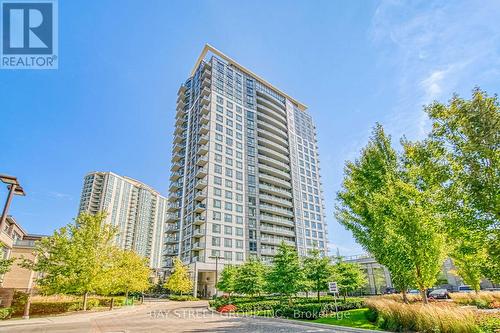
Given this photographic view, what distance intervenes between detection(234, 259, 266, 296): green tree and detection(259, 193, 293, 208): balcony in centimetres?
3127

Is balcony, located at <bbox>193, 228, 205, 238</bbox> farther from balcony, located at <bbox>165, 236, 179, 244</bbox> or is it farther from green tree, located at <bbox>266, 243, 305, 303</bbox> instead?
green tree, located at <bbox>266, 243, 305, 303</bbox>

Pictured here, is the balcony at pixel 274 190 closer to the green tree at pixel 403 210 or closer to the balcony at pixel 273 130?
the balcony at pixel 273 130

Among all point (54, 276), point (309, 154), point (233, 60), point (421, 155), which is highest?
point (233, 60)

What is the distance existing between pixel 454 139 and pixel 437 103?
2.22 metres

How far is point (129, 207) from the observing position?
134125 mm

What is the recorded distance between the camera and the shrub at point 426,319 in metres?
10.5

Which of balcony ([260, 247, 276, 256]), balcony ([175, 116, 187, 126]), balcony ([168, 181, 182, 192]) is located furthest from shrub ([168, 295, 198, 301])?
balcony ([175, 116, 187, 126])

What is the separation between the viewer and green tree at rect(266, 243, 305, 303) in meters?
24.3

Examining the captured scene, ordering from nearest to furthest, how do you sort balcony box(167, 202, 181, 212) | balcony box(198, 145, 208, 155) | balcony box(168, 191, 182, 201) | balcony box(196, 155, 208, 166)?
balcony box(196, 155, 208, 166)
balcony box(198, 145, 208, 155)
balcony box(167, 202, 181, 212)
balcony box(168, 191, 182, 201)

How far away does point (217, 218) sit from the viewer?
5716 cm

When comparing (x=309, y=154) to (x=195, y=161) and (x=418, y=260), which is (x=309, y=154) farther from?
(x=418, y=260)

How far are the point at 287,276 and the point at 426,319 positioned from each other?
14080 mm

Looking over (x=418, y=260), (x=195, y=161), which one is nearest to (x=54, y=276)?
(x=418, y=260)

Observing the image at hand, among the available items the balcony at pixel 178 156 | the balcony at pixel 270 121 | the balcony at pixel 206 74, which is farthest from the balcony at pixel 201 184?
the balcony at pixel 206 74
